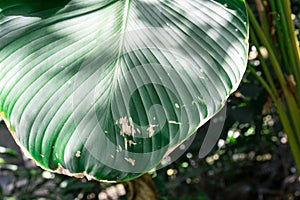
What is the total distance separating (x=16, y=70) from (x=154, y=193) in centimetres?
46

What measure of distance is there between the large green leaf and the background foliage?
469 millimetres

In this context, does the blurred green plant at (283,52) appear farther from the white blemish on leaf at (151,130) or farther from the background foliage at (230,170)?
the white blemish on leaf at (151,130)

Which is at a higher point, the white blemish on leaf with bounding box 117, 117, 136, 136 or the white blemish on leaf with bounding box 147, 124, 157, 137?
the white blemish on leaf with bounding box 117, 117, 136, 136

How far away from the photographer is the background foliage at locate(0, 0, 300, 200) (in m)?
1.38

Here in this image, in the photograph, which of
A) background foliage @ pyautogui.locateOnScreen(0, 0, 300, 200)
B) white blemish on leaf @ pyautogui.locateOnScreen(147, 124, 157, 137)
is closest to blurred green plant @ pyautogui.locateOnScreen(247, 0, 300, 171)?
background foliage @ pyautogui.locateOnScreen(0, 0, 300, 200)

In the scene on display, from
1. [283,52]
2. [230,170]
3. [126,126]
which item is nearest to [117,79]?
[126,126]

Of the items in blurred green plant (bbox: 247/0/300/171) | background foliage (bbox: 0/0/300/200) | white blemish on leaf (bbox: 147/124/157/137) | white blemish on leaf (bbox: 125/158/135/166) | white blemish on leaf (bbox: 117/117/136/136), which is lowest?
background foliage (bbox: 0/0/300/200)

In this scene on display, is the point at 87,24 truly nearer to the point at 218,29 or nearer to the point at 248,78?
the point at 218,29

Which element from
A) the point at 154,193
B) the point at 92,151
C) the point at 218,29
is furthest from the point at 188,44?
the point at 154,193

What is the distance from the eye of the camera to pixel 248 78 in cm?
140

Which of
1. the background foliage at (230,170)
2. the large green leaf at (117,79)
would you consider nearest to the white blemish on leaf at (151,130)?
the large green leaf at (117,79)

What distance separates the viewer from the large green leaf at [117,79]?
23.8 inches

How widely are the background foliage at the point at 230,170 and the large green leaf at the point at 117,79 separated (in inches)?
18.5

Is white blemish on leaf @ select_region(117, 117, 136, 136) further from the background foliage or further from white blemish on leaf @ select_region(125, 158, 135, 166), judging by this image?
the background foliage
